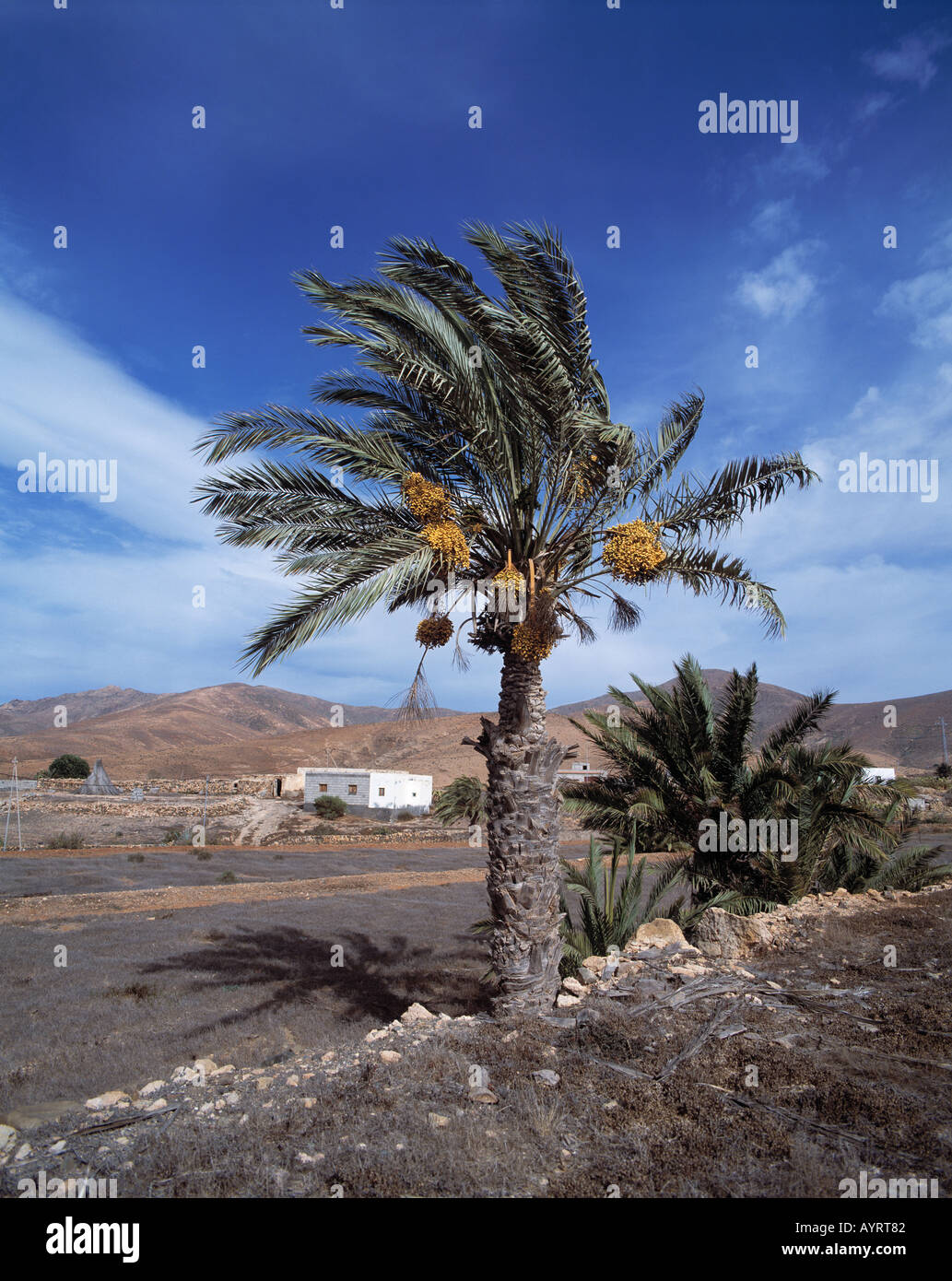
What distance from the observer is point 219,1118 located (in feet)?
15.9

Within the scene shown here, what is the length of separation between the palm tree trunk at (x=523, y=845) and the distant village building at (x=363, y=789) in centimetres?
4035

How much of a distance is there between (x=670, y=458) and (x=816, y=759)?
543cm

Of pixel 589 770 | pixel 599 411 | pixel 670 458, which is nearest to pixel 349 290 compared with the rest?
pixel 599 411

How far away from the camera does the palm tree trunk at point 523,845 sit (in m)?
6.57

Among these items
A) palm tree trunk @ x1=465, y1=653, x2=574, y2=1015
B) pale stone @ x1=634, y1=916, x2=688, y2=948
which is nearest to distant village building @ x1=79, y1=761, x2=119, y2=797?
pale stone @ x1=634, y1=916, x2=688, y2=948

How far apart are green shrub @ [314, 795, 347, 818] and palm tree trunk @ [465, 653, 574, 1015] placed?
40.2 metres

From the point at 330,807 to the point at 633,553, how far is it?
42136 mm

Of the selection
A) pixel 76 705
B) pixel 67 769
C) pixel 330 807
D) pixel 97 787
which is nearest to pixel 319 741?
pixel 67 769

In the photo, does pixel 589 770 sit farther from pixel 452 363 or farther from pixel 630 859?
pixel 452 363

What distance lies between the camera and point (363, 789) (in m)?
46.9

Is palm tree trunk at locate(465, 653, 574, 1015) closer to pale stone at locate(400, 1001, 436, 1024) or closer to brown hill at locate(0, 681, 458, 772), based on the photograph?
pale stone at locate(400, 1001, 436, 1024)

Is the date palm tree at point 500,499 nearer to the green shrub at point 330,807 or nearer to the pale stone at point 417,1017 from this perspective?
the pale stone at point 417,1017

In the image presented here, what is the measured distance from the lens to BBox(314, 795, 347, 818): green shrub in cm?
4522

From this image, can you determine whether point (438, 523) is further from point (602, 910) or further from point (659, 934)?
point (659, 934)
